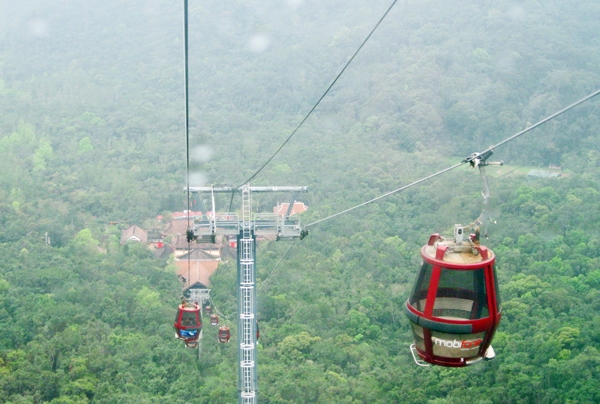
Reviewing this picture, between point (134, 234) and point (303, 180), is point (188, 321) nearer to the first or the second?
point (134, 234)

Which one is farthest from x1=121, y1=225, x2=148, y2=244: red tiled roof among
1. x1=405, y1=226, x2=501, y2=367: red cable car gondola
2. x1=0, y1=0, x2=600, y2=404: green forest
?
x1=405, y1=226, x2=501, y2=367: red cable car gondola

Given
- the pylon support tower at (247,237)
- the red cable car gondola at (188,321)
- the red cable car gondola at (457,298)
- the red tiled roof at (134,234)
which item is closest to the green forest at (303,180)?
the red tiled roof at (134,234)

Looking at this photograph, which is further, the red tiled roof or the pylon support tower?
the red tiled roof

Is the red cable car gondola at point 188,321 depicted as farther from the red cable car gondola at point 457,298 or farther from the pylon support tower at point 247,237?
the red cable car gondola at point 457,298

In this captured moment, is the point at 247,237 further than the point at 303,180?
No

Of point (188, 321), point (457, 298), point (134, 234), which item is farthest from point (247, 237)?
point (134, 234)

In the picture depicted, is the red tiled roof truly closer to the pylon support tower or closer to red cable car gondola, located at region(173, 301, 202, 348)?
red cable car gondola, located at region(173, 301, 202, 348)

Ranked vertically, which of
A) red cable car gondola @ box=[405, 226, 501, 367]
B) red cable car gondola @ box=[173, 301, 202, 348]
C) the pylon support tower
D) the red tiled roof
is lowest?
the red tiled roof

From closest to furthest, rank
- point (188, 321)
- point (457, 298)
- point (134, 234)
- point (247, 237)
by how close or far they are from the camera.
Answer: point (457, 298) < point (247, 237) < point (188, 321) < point (134, 234)
